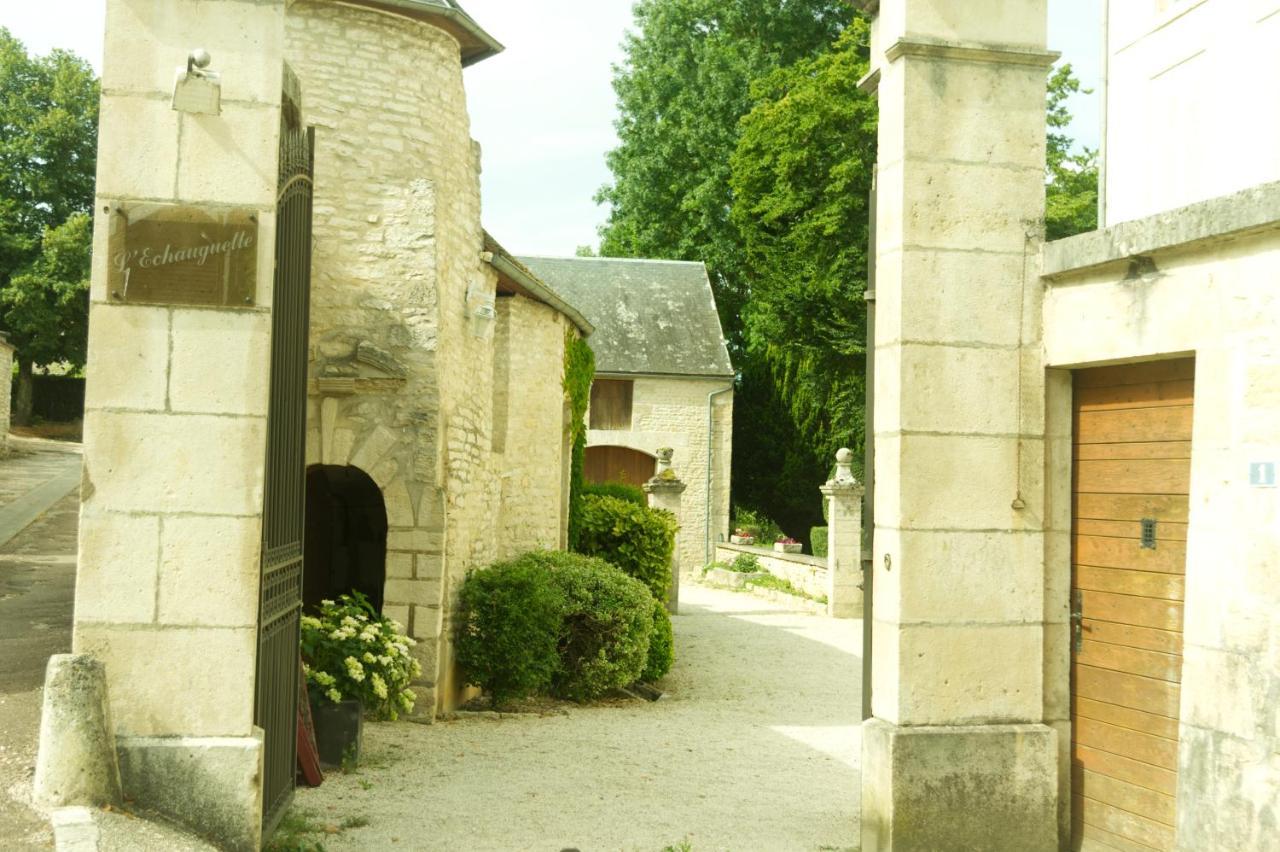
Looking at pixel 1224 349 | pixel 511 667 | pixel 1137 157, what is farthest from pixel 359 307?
pixel 1137 157

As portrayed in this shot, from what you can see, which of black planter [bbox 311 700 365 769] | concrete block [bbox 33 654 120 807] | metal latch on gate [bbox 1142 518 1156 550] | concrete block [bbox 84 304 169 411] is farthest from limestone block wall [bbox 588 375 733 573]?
concrete block [bbox 33 654 120 807]

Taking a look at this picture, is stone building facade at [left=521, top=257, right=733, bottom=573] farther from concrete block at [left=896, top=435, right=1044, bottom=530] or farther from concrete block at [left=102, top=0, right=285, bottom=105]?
concrete block at [left=102, top=0, right=285, bottom=105]

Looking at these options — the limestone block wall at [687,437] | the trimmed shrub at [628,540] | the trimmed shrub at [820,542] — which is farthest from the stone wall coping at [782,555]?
the trimmed shrub at [628,540]

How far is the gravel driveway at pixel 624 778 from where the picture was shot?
6051 mm

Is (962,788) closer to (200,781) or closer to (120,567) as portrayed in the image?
(200,781)

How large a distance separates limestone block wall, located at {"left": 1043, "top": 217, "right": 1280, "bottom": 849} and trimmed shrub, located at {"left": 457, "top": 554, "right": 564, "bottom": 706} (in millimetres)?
6403

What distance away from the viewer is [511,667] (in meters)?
10.1

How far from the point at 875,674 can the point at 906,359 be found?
1.43m

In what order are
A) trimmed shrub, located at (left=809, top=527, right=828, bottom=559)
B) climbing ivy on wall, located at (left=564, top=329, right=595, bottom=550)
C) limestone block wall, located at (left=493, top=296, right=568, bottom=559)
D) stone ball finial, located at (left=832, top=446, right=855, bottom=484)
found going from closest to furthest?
limestone block wall, located at (left=493, top=296, right=568, bottom=559) < climbing ivy on wall, located at (left=564, top=329, right=595, bottom=550) < stone ball finial, located at (left=832, top=446, right=855, bottom=484) < trimmed shrub, located at (left=809, top=527, right=828, bottom=559)

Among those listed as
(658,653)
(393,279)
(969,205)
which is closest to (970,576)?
(969,205)

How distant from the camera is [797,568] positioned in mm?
21281

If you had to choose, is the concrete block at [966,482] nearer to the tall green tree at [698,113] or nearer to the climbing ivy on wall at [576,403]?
the climbing ivy on wall at [576,403]

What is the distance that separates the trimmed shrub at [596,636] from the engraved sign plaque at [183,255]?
6.72 metres

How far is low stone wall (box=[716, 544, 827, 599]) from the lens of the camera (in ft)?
66.0
